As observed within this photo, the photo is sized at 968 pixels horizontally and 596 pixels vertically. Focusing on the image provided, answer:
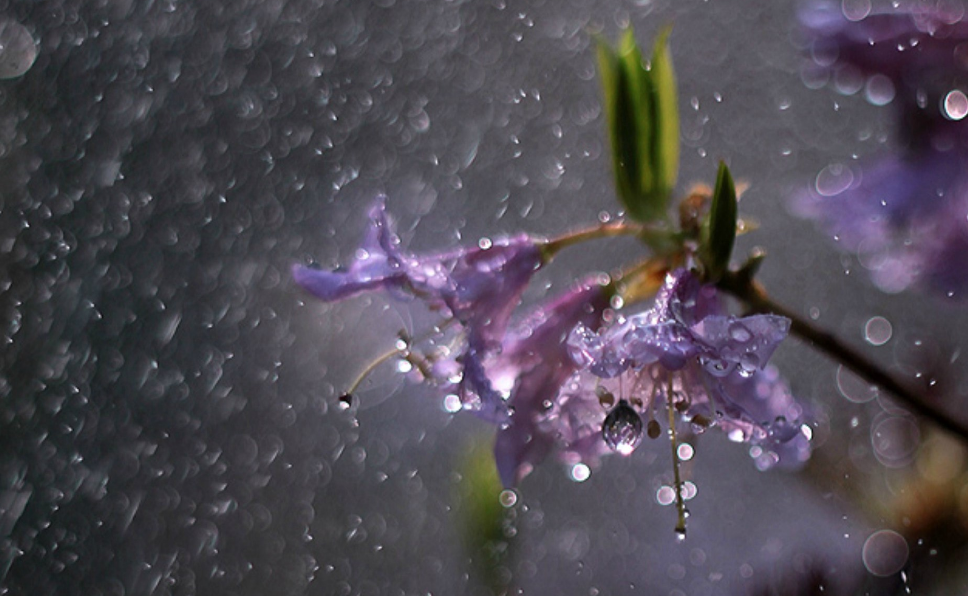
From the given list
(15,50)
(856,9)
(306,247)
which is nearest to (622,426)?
(856,9)

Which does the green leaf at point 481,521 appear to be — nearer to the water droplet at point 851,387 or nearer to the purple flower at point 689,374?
the purple flower at point 689,374

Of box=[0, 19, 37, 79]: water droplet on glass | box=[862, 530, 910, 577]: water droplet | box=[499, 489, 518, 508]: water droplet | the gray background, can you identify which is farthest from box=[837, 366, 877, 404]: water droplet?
box=[0, 19, 37, 79]: water droplet on glass

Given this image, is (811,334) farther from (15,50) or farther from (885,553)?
(15,50)

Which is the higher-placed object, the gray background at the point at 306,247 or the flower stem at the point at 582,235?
the flower stem at the point at 582,235

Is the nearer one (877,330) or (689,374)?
(689,374)

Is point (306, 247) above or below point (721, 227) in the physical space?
below

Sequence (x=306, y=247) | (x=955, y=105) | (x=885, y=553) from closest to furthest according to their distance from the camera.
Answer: (x=955, y=105) < (x=885, y=553) < (x=306, y=247)

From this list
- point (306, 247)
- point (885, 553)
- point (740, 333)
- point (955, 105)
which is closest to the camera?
point (740, 333)

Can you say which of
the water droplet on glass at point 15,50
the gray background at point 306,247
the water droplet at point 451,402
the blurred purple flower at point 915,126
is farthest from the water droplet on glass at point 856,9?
the water droplet on glass at point 15,50
